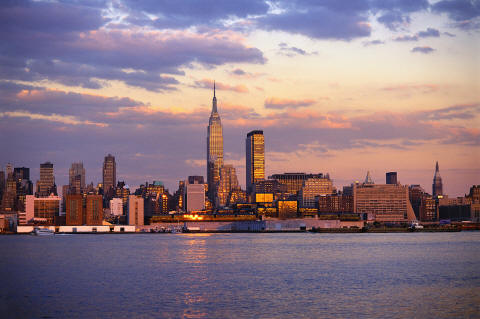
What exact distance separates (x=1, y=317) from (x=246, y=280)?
2893 cm

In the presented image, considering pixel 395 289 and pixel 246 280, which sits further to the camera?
pixel 246 280

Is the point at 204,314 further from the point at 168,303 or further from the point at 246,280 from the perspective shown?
the point at 246,280

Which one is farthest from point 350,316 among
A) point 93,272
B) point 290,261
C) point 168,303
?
→ point 290,261

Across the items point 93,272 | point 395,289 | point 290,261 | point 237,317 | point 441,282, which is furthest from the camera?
point 290,261

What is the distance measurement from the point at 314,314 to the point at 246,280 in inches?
885

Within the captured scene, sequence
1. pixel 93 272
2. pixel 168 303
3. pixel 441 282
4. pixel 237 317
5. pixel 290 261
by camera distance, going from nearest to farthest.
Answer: pixel 237 317 → pixel 168 303 → pixel 441 282 → pixel 93 272 → pixel 290 261

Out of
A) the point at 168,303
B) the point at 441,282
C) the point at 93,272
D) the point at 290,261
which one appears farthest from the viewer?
the point at 290,261

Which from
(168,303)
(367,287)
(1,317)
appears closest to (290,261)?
(367,287)

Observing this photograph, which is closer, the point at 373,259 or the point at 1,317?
the point at 1,317

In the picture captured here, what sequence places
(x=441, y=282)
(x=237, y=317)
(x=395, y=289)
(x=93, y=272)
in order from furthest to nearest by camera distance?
1. (x=93, y=272)
2. (x=441, y=282)
3. (x=395, y=289)
4. (x=237, y=317)

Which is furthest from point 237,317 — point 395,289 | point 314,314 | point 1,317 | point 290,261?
point 290,261

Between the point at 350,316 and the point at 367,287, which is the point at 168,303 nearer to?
the point at 350,316

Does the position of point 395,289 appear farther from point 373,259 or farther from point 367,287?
point 373,259

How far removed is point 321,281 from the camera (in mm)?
69375
